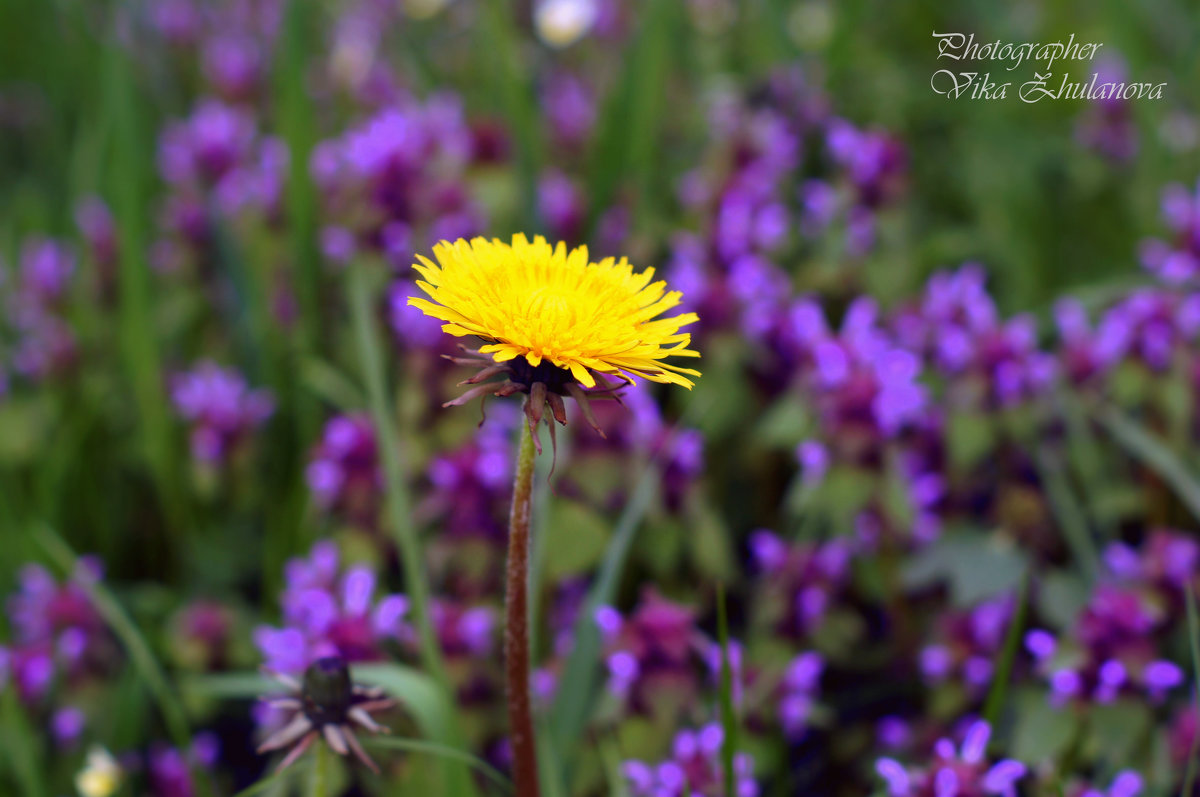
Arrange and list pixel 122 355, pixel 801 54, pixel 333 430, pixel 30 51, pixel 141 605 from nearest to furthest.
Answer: pixel 333 430 → pixel 141 605 → pixel 122 355 → pixel 801 54 → pixel 30 51

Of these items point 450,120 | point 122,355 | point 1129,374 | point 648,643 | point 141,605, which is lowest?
point 648,643

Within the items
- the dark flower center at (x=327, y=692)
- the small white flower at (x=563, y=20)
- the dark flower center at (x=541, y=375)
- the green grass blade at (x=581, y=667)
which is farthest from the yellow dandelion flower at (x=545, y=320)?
the small white flower at (x=563, y=20)

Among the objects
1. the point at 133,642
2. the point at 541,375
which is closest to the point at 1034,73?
the point at 541,375

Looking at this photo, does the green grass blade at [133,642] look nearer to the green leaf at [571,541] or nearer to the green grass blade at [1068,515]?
the green leaf at [571,541]

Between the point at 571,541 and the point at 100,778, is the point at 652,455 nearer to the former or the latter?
the point at 571,541

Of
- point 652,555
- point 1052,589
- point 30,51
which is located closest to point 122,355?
point 652,555

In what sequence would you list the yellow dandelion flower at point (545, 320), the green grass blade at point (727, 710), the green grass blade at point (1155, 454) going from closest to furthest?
the yellow dandelion flower at point (545, 320)
the green grass blade at point (727, 710)
the green grass blade at point (1155, 454)

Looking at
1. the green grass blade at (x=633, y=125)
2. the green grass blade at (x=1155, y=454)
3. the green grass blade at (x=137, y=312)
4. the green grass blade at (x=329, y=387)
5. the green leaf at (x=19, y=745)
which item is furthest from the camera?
the green grass blade at (x=633, y=125)

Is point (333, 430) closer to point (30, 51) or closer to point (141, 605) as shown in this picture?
point (141, 605)
